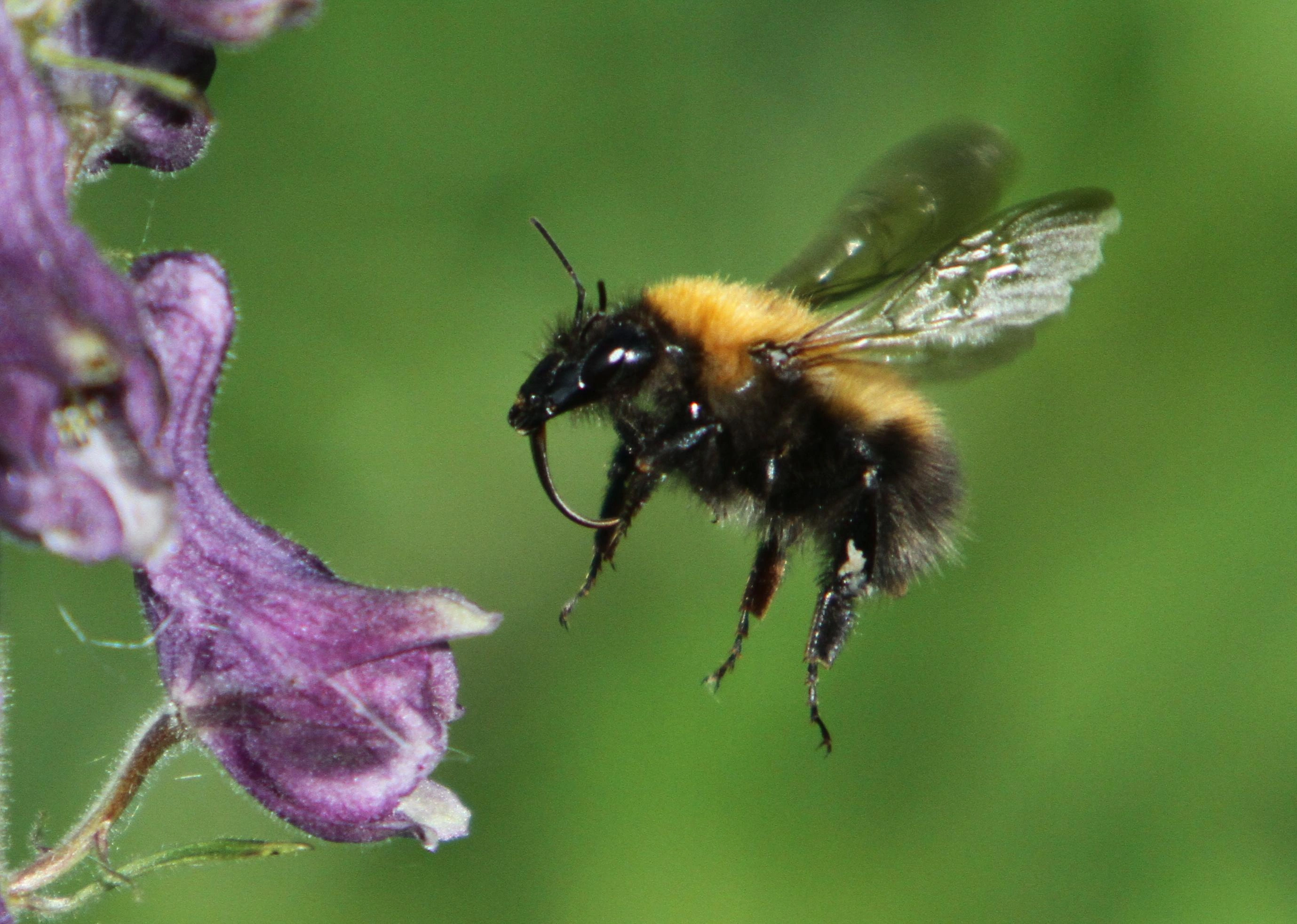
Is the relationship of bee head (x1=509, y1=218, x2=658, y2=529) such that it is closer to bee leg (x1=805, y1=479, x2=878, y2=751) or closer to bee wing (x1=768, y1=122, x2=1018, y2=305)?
bee leg (x1=805, y1=479, x2=878, y2=751)

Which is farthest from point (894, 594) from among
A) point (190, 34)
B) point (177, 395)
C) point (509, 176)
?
point (509, 176)

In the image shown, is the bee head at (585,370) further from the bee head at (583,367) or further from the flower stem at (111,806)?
the flower stem at (111,806)

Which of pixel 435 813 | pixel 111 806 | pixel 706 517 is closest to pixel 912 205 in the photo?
pixel 706 517

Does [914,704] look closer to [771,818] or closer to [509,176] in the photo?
[771,818]

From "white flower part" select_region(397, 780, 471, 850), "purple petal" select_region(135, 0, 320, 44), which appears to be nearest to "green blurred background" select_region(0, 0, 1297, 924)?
"white flower part" select_region(397, 780, 471, 850)

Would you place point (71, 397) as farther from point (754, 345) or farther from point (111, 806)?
point (754, 345)

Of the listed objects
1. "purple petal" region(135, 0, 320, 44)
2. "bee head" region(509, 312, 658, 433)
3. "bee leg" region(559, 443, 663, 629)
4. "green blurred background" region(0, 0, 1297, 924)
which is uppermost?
"purple petal" region(135, 0, 320, 44)
